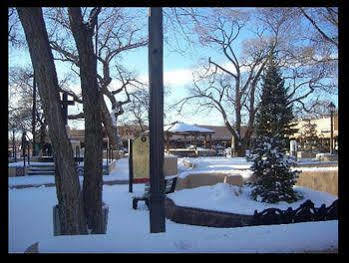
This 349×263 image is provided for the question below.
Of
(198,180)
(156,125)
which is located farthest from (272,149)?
(156,125)

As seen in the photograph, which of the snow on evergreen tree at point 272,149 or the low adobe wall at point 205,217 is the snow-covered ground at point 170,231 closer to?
the low adobe wall at point 205,217

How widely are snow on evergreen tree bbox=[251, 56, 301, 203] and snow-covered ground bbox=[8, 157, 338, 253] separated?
36 cm

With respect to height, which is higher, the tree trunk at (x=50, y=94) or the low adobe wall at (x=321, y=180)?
the tree trunk at (x=50, y=94)

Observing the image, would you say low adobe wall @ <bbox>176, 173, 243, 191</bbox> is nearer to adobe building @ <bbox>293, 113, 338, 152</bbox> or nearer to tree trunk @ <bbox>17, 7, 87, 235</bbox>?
tree trunk @ <bbox>17, 7, 87, 235</bbox>

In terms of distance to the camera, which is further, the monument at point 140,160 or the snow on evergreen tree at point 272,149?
the monument at point 140,160

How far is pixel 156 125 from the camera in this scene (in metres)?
5.40

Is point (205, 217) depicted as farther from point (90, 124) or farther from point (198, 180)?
point (198, 180)

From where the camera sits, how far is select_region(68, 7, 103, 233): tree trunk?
25.0 ft

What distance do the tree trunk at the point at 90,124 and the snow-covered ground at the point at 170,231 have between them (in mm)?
808

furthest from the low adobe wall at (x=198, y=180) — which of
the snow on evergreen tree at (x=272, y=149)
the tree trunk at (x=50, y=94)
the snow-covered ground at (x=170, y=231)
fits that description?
the tree trunk at (x=50, y=94)

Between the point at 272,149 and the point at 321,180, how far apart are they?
427 cm

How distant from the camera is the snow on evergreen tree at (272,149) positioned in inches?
451
